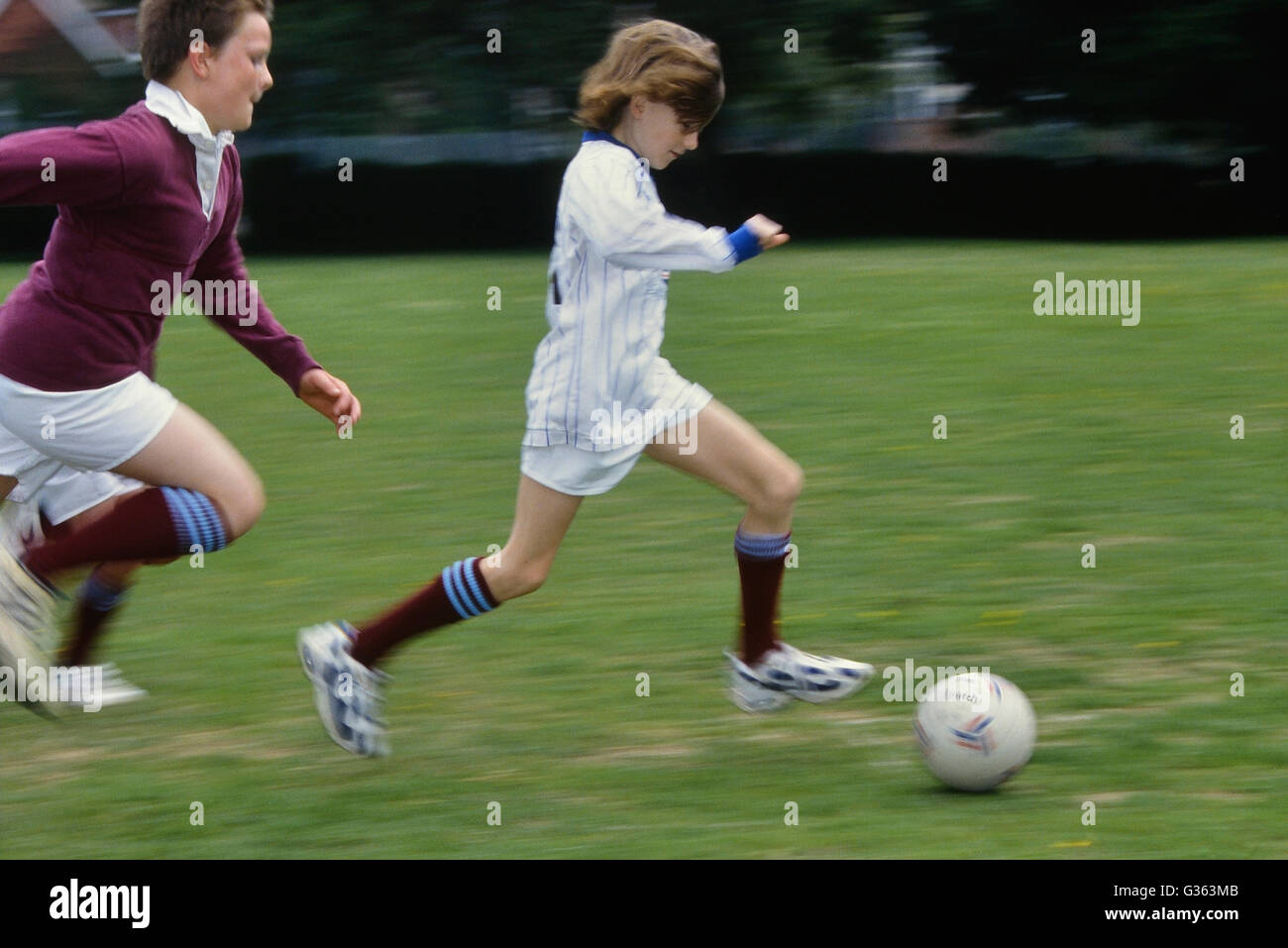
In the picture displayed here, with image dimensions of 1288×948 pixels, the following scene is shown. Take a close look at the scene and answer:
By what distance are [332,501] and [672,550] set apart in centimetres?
169

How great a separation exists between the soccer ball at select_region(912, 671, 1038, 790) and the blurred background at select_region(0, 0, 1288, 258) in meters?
14.9

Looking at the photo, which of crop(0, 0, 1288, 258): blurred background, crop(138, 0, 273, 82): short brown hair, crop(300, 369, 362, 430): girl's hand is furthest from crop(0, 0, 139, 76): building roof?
crop(138, 0, 273, 82): short brown hair

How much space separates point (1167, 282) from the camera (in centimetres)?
1234

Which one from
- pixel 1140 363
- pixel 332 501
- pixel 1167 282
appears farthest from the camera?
pixel 1167 282

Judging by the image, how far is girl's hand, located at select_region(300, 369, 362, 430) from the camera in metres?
4.90

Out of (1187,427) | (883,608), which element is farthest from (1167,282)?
(883,608)

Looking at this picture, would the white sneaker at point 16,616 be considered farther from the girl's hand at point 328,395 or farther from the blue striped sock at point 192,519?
the girl's hand at point 328,395

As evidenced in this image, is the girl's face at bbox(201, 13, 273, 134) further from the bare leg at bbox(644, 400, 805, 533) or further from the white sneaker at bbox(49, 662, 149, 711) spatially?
the white sneaker at bbox(49, 662, 149, 711)

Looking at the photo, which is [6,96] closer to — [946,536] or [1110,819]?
[946,536]

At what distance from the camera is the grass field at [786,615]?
4.17m

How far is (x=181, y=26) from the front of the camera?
14.4 ft

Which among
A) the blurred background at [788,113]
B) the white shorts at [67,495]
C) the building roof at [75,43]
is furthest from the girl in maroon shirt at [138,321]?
the building roof at [75,43]

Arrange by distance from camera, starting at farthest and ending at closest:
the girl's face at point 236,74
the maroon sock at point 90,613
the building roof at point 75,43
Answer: the building roof at point 75,43, the maroon sock at point 90,613, the girl's face at point 236,74

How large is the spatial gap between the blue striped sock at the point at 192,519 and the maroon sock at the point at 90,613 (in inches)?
22.8
